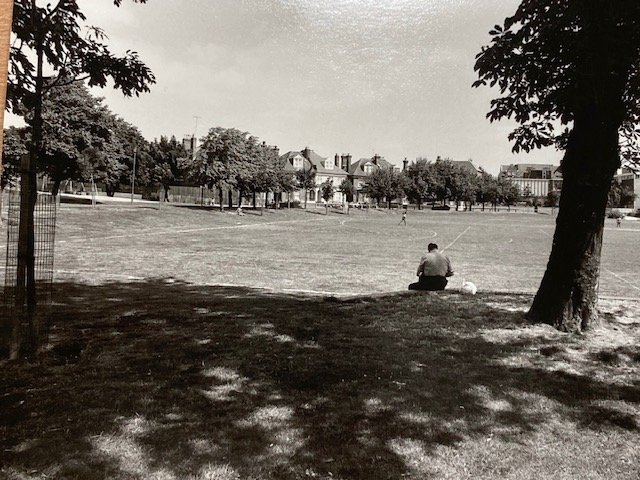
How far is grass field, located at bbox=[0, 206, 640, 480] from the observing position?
3.97m

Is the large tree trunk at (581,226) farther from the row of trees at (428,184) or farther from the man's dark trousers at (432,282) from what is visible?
the row of trees at (428,184)

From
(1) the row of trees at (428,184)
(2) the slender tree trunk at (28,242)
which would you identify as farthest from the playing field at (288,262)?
(1) the row of trees at (428,184)

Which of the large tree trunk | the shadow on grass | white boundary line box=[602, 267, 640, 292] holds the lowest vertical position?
the shadow on grass

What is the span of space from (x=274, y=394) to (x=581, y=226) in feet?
17.2

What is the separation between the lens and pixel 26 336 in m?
6.66

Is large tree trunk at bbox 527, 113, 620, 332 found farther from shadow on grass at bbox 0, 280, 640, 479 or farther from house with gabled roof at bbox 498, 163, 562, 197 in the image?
house with gabled roof at bbox 498, 163, 562, 197

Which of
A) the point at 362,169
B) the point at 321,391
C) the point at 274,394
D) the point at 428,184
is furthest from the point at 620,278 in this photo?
the point at 362,169

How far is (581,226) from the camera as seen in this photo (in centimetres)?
746

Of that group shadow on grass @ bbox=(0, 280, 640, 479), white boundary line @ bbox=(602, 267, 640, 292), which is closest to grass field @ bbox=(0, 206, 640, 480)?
shadow on grass @ bbox=(0, 280, 640, 479)

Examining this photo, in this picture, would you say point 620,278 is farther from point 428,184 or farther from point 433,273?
point 428,184

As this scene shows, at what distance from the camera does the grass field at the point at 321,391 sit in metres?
3.97

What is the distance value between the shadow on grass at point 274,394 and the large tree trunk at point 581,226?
0.68 metres

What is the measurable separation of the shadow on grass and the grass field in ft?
0.07

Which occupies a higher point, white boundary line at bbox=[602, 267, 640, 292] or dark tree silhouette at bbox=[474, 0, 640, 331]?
dark tree silhouette at bbox=[474, 0, 640, 331]
